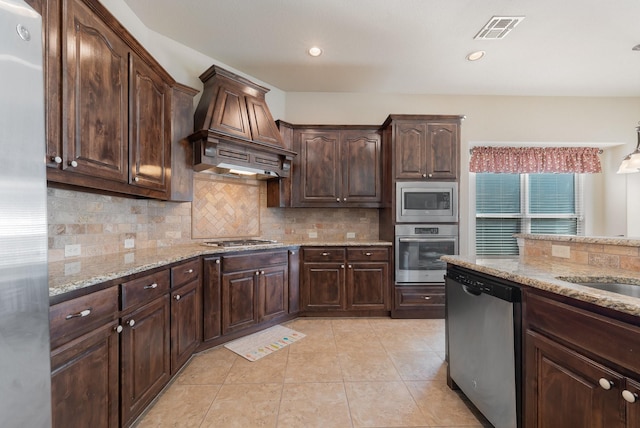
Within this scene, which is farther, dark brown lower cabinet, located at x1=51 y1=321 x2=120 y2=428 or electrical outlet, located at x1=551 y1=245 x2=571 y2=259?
electrical outlet, located at x1=551 y1=245 x2=571 y2=259

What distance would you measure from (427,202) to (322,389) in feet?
7.29

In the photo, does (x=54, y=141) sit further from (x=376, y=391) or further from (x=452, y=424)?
(x=452, y=424)

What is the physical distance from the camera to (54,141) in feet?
3.97

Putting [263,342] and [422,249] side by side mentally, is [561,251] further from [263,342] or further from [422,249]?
[263,342]

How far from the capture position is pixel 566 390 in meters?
1.00

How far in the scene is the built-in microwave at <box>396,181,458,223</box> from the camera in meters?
2.99

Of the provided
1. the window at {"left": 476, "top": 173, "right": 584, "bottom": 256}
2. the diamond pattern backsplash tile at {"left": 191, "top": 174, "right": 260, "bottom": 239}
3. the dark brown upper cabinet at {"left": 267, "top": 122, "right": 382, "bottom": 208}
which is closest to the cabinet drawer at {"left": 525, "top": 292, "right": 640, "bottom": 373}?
the dark brown upper cabinet at {"left": 267, "top": 122, "right": 382, "bottom": 208}

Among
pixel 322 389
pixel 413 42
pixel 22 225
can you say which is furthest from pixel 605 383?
pixel 413 42

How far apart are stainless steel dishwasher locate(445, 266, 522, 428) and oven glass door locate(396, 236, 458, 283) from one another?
126 cm

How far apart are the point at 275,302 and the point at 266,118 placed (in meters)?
2.07

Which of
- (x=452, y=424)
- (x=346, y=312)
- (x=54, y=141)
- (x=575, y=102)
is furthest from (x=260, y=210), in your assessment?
(x=575, y=102)

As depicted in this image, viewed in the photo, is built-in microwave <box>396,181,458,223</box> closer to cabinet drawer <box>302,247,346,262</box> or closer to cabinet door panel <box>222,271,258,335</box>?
cabinet drawer <box>302,247,346,262</box>

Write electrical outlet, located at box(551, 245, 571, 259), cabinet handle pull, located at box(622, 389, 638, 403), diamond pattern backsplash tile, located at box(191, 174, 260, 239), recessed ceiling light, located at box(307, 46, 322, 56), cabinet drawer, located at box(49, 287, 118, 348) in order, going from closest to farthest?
cabinet handle pull, located at box(622, 389, 638, 403) → cabinet drawer, located at box(49, 287, 118, 348) → electrical outlet, located at box(551, 245, 571, 259) → recessed ceiling light, located at box(307, 46, 322, 56) → diamond pattern backsplash tile, located at box(191, 174, 260, 239)

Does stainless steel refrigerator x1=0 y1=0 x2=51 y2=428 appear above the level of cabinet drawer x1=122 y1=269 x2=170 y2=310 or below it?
above
